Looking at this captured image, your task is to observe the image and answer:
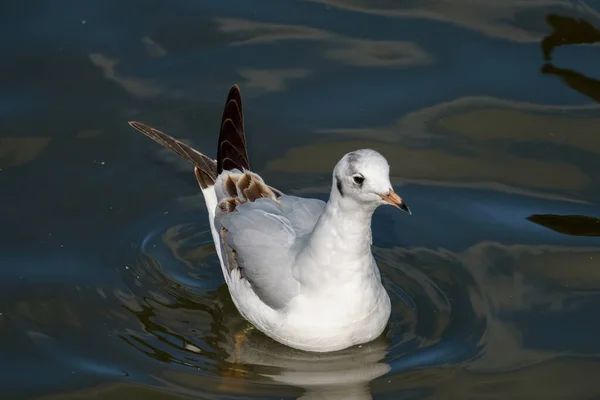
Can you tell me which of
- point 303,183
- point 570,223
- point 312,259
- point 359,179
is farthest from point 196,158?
point 570,223

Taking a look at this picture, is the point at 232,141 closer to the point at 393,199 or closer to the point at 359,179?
the point at 359,179

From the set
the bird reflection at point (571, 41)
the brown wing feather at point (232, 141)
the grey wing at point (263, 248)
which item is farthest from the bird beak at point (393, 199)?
the bird reflection at point (571, 41)

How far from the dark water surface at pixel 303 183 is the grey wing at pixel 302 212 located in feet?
2.93

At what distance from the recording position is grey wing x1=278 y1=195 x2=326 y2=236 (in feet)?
28.0

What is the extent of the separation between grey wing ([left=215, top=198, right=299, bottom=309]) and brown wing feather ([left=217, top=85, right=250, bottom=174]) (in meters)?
0.69

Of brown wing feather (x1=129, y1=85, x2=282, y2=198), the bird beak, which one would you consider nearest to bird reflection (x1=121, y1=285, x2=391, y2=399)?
brown wing feather (x1=129, y1=85, x2=282, y2=198)

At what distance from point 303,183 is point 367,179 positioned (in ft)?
9.40

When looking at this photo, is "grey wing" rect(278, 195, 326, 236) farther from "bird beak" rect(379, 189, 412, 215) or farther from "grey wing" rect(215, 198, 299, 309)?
"bird beak" rect(379, 189, 412, 215)

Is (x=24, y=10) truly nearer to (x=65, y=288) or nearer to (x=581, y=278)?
(x=65, y=288)

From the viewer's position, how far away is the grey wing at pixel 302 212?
336 inches

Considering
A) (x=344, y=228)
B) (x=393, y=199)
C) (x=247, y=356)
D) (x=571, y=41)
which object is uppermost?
(x=571, y=41)

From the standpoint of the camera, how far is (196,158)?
9617 millimetres

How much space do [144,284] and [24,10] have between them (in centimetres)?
463

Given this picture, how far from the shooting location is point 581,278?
9109mm
